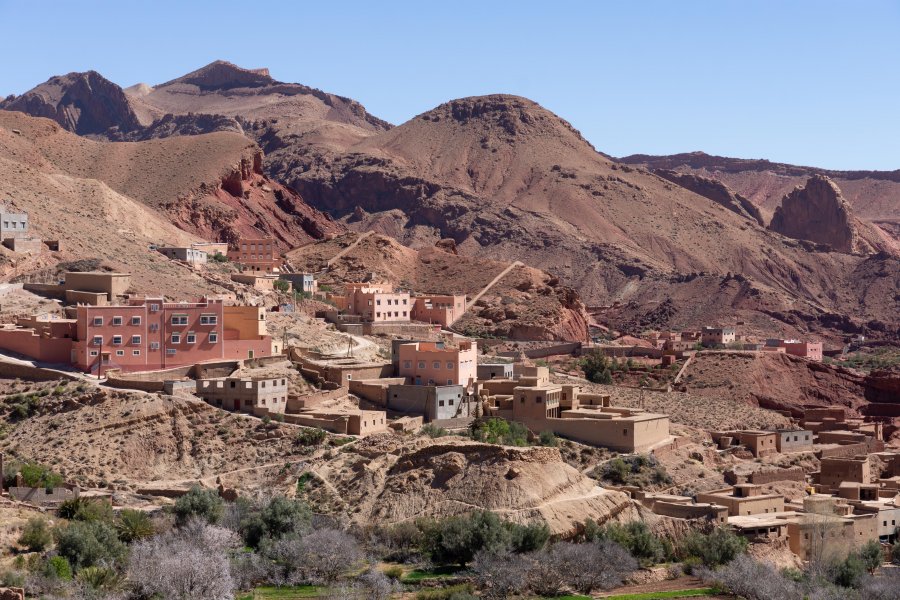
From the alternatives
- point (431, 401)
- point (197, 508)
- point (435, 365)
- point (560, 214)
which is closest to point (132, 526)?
point (197, 508)

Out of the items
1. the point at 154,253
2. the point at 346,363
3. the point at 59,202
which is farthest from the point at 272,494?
the point at 59,202

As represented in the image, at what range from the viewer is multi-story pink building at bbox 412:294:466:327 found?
274 ft

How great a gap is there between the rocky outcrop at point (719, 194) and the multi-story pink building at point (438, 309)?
101214 millimetres

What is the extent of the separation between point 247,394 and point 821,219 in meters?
137

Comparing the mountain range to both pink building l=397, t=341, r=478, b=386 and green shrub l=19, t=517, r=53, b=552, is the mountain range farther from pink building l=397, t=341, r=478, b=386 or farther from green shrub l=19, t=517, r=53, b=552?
green shrub l=19, t=517, r=53, b=552

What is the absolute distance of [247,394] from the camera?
52.0 meters

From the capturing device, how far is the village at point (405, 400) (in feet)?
159

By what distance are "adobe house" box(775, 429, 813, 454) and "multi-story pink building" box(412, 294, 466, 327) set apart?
2532 cm

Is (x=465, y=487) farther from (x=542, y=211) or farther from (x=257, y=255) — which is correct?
(x=542, y=211)

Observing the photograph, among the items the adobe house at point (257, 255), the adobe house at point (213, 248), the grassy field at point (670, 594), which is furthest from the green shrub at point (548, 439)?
the adobe house at point (257, 255)

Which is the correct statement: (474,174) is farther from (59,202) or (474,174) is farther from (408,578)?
(408,578)

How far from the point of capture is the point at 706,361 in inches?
3292

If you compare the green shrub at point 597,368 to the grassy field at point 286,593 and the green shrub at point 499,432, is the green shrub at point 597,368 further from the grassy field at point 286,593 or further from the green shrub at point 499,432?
the grassy field at point 286,593

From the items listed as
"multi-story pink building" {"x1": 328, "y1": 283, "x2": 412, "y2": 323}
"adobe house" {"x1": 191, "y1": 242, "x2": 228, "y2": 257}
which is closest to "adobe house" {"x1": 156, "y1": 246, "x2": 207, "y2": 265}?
"adobe house" {"x1": 191, "y1": 242, "x2": 228, "y2": 257}
